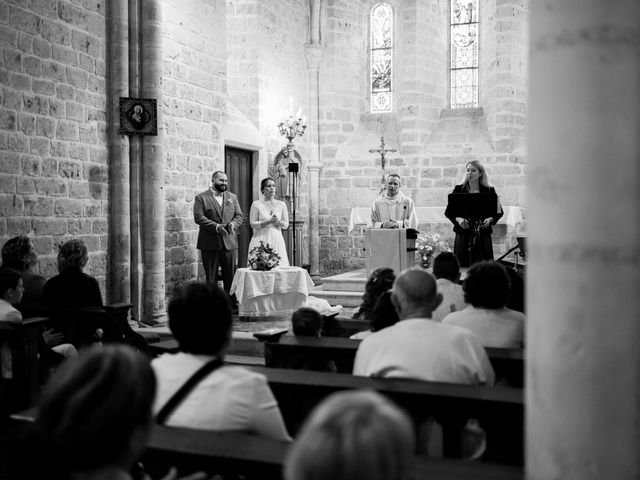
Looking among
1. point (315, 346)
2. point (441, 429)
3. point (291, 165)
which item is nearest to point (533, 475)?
point (441, 429)

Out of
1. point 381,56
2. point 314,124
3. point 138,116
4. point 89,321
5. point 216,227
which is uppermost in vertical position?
point 381,56

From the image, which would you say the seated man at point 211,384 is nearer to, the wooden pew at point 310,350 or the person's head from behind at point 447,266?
the wooden pew at point 310,350

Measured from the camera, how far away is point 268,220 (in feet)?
30.0

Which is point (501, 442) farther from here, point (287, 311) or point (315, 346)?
point (287, 311)

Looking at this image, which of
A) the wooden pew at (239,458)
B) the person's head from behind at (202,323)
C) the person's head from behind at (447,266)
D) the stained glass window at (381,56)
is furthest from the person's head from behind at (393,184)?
the wooden pew at (239,458)

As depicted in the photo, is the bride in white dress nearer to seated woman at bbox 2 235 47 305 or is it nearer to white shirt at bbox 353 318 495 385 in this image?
seated woman at bbox 2 235 47 305

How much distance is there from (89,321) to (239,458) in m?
3.35

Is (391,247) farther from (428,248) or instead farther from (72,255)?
(72,255)

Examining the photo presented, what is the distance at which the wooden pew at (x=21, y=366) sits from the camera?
13.0ft

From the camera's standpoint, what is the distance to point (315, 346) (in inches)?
141

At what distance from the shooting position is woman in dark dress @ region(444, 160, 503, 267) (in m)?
7.59

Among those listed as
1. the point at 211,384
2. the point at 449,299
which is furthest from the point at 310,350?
the point at 449,299

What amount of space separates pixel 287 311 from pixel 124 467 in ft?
23.8

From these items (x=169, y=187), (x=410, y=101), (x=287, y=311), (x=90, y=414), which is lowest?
(x=287, y=311)
